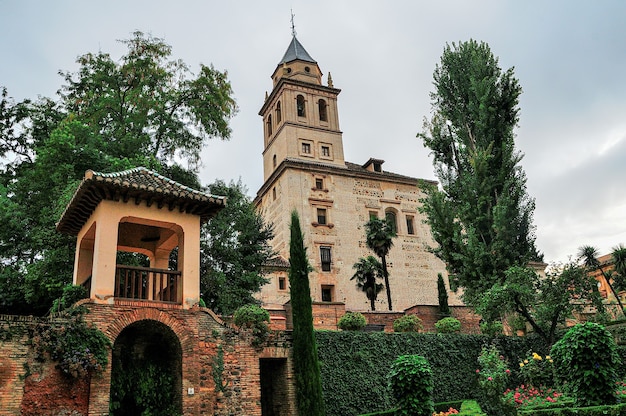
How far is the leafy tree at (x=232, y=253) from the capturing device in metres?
18.3

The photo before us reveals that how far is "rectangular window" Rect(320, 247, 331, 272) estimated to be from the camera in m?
33.3

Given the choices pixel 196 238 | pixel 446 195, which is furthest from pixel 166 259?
pixel 446 195

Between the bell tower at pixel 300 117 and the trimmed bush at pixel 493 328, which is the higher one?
the bell tower at pixel 300 117

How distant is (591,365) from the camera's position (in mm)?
10500

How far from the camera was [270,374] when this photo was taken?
13695 mm

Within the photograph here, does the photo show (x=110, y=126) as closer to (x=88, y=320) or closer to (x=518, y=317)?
(x=88, y=320)

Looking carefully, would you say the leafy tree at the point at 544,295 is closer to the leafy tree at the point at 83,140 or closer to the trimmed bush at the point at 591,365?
the trimmed bush at the point at 591,365

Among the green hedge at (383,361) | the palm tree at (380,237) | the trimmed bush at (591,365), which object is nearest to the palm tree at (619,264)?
the palm tree at (380,237)

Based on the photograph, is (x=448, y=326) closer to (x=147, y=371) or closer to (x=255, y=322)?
(x=255, y=322)

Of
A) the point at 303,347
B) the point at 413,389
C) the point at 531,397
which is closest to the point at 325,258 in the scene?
the point at 531,397

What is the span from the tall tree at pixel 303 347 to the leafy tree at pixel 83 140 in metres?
7.14

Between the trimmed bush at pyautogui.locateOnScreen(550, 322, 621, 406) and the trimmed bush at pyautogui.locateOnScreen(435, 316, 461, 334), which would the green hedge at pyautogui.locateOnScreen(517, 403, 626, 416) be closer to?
the trimmed bush at pyautogui.locateOnScreen(550, 322, 621, 406)

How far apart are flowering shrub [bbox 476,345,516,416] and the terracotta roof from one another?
29.8 ft

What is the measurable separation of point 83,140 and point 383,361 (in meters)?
12.9
